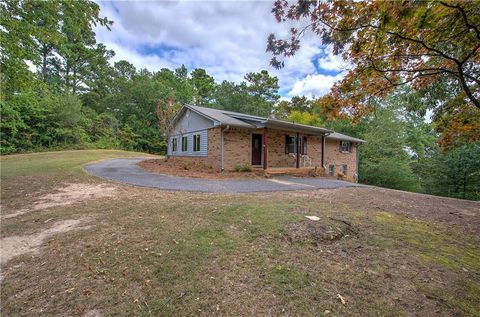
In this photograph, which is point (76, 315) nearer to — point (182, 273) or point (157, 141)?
point (182, 273)

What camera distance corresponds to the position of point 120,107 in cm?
3316

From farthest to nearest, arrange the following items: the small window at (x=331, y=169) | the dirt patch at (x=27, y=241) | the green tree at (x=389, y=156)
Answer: the green tree at (x=389, y=156)
the small window at (x=331, y=169)
the dirt patch at (x=27, y=241)

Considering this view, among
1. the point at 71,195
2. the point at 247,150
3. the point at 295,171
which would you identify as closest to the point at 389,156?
the point at 295,171

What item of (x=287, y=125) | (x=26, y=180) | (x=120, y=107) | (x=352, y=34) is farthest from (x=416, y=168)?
(x=120, y=107)

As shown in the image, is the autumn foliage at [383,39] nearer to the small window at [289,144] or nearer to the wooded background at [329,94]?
the wooded background at [329,94]

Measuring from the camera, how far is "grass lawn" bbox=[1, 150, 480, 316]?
2.37 m

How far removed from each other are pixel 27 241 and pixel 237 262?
3.78 meters

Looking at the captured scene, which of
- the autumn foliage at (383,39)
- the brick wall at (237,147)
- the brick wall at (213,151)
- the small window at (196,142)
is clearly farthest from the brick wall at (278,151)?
the autumn foliage at (383,39)

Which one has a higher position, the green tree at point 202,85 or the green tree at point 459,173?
the green tree at point 202,85

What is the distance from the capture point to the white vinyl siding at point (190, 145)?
15.0 m

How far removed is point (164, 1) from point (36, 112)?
2332 centimetres

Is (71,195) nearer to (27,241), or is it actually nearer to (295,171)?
(27,241)

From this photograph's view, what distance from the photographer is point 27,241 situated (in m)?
3.97

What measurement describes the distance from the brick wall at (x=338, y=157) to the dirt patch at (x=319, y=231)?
1595 cm
